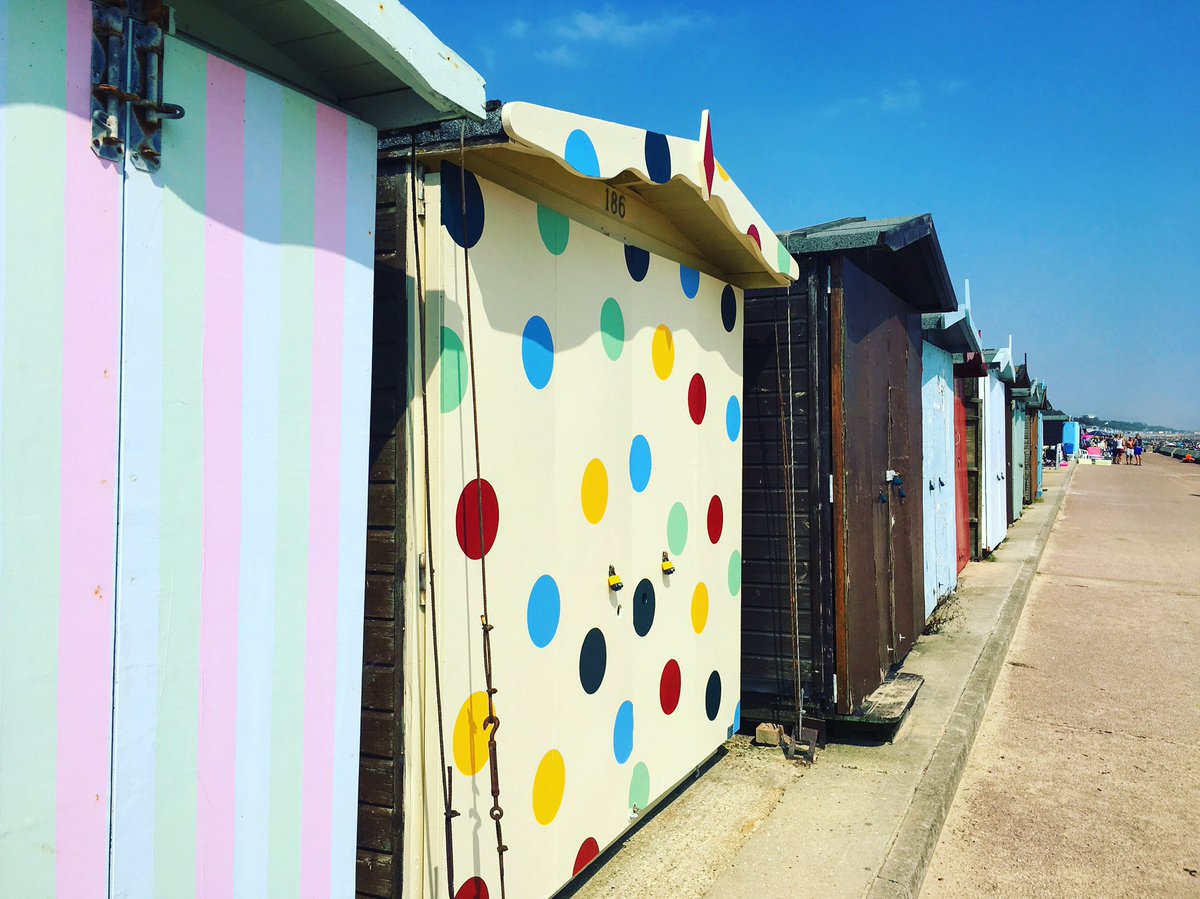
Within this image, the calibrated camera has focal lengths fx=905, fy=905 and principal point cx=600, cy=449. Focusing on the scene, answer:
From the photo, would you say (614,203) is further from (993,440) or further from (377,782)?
(993,440)

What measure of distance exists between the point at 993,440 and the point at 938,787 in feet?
35.1

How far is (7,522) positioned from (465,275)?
1467 millimetres

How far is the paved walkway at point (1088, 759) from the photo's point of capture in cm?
389

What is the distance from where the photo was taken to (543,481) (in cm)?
304

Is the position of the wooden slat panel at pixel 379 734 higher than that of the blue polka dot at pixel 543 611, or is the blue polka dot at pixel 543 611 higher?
the blue polka dot at pixel 543 611

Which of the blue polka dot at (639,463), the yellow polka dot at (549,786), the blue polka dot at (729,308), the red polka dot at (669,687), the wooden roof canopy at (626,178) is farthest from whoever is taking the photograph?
the blue polka dot at (729,308)

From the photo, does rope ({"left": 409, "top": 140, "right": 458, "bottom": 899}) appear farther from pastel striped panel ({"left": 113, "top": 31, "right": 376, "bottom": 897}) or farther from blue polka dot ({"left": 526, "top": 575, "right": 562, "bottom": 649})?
blue polka dot ({"left": 526, "top": 575, "right": 562, "bottom": 649})

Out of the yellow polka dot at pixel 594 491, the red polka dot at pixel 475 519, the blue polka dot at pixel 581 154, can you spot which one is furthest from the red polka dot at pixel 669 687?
the blue polka dot at pixel 581 154

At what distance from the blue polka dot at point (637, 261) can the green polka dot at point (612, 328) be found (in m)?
0.21

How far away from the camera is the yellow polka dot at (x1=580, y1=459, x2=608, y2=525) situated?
3293 millimetres

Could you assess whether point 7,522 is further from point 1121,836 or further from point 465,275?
point 1121,836

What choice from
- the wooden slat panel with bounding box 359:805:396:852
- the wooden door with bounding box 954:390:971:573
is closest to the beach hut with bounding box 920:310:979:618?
the wooden door with bounding box 954:390:971:573

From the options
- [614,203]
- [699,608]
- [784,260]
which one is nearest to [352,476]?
[614,203]

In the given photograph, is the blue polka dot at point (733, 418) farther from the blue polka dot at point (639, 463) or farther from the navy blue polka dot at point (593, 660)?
the navy blue polka dot at point (593, 660)
